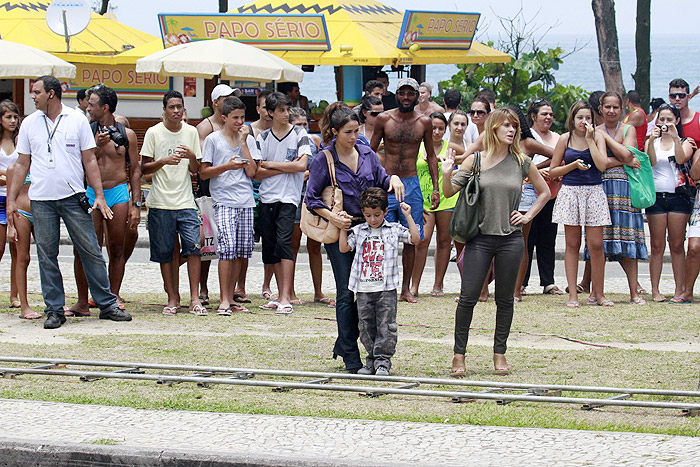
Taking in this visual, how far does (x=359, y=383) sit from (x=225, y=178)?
11.9ft

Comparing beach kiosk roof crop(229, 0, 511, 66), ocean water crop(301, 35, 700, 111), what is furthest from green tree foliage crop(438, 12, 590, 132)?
ocean water crop(301, 35, 700, 111)

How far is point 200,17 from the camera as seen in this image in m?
22.7

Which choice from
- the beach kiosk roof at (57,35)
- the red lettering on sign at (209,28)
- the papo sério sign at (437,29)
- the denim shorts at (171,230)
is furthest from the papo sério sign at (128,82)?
the denim shorts at (171,230)

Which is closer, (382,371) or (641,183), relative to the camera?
(382,371)

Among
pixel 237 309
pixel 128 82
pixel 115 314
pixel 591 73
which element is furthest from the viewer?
pixel 591 73

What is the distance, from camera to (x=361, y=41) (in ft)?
78.4

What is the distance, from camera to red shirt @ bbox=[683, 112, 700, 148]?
39.3 ft

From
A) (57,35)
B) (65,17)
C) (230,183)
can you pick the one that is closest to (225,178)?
(230,183)

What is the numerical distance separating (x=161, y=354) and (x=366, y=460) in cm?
351

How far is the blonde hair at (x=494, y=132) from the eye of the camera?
819cm

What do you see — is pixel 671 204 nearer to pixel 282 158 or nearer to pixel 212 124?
pixel 282 158

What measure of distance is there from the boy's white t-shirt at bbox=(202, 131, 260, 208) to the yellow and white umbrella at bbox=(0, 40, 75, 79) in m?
5.77

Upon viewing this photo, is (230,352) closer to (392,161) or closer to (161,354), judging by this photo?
(161,354)

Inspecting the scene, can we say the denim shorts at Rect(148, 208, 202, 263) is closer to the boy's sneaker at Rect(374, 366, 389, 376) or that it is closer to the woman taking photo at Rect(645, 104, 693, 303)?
the boy's sneaker at Rect(374, 366, 389, 376)
